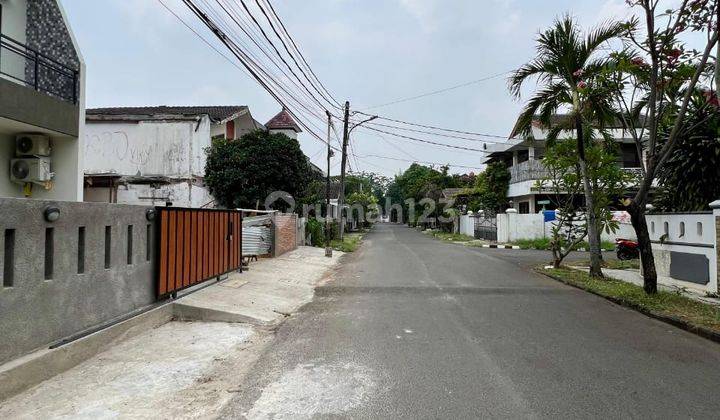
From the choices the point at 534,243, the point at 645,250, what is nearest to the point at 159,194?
the point at 645,250

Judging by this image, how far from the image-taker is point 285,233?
17906 millimetres

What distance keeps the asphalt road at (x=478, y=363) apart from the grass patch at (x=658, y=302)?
0.31 metres

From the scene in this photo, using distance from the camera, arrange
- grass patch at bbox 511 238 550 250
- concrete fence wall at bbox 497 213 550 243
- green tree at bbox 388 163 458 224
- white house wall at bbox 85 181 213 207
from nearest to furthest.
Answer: white house wall at bbox 85 181 213 207, grass patch at bbox 511 238 550 250, concrete fence wall at bbox 497 213 550 243, green tree at bbox 388 163 458 224

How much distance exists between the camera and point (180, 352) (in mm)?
5574

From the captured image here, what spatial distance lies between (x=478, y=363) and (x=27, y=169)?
10.5 meters

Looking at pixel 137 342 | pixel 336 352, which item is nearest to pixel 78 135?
pixel 137 342

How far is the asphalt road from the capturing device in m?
4.04

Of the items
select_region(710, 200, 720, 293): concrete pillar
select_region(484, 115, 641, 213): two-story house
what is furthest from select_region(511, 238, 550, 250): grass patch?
select_region(710, 200, 720, 293): concrete pillar

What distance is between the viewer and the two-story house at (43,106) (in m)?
10.2

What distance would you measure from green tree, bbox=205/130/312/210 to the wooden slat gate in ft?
30.0

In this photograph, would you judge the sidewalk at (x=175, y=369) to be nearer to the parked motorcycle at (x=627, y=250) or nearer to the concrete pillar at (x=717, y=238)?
the concrete pillar at (x=717, y=238)

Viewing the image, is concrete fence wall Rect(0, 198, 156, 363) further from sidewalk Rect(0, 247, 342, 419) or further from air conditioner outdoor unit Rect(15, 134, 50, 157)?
air conditioner outdoor unit Rect(15, 134, 50, 157)

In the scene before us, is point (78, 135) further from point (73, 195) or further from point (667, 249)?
point (667, 249)

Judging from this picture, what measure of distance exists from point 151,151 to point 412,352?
17985 millimetres
